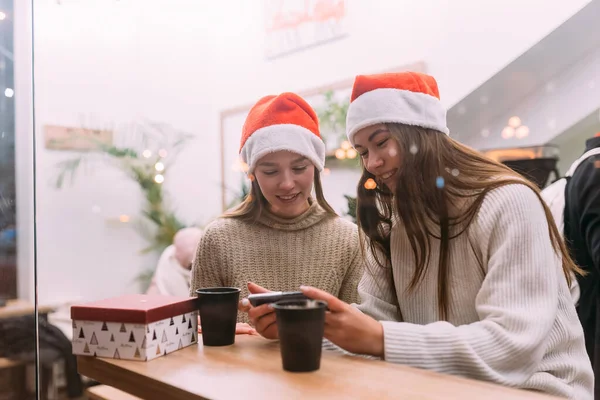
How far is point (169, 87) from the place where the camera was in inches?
114

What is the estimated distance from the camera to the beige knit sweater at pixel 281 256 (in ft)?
4.46

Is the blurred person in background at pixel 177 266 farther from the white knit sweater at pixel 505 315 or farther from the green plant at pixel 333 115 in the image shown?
the white knit sweater at pixel 505 315

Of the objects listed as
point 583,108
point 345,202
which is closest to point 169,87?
point 345,202

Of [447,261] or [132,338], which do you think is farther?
[447,261]

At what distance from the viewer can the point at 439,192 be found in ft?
3.26

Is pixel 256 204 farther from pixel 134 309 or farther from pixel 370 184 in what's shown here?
pixel 134 309

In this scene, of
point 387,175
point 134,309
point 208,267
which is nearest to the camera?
point 134,309

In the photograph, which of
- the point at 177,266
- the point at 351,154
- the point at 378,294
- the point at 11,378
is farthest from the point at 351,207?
the point at 177,266

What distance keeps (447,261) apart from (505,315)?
0.63 feet

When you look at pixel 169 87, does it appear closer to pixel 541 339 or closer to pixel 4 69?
pixel 4 69

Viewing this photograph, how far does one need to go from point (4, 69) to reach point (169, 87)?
4.35ft

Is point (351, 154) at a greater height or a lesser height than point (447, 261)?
greater

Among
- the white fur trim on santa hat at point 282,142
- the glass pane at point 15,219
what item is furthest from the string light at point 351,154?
the glass pane at point 15,219

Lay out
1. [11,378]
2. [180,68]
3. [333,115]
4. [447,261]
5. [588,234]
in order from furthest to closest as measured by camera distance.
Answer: [180,68] < [333,115] < [11,378] < [588,234] < [447,261]
